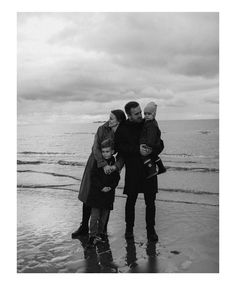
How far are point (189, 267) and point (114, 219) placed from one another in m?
2.31

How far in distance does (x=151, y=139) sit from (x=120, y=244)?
156cm

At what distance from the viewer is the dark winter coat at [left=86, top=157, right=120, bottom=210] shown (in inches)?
181

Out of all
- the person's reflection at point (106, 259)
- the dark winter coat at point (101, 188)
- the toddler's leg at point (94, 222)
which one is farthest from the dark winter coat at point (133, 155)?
the person's reflection at point (106, 259)

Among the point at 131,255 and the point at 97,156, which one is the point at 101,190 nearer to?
the point at 97,156

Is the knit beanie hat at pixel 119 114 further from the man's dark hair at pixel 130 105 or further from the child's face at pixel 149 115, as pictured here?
the child's face at pixel 149 115

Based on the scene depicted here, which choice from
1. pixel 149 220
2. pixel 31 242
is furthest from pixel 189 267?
pixel 31 242

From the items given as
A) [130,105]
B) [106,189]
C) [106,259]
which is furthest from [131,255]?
[130,105]

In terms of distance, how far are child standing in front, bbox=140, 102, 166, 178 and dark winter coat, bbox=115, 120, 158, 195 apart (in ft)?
0.32

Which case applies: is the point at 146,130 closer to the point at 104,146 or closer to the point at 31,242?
the point at 104,146

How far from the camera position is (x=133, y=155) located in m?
4.69

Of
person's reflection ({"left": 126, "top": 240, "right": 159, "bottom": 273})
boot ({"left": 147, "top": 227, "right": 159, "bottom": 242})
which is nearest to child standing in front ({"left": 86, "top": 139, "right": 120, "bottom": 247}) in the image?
person's reflection ({"left": 126, "top": 240, "right": 159, "bottom": 273})

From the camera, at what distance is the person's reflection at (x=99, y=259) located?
3850 mm

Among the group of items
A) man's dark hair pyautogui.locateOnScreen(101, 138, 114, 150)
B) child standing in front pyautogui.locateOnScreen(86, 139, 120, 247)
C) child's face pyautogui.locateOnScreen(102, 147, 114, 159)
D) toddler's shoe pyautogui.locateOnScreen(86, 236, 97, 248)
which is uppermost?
man's dark hair pyautogui.locateOnScreen(101, 138, 114, 150)

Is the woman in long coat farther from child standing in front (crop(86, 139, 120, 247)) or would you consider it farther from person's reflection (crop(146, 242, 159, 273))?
person's reflection (crop(146, 242, 159, 273))
